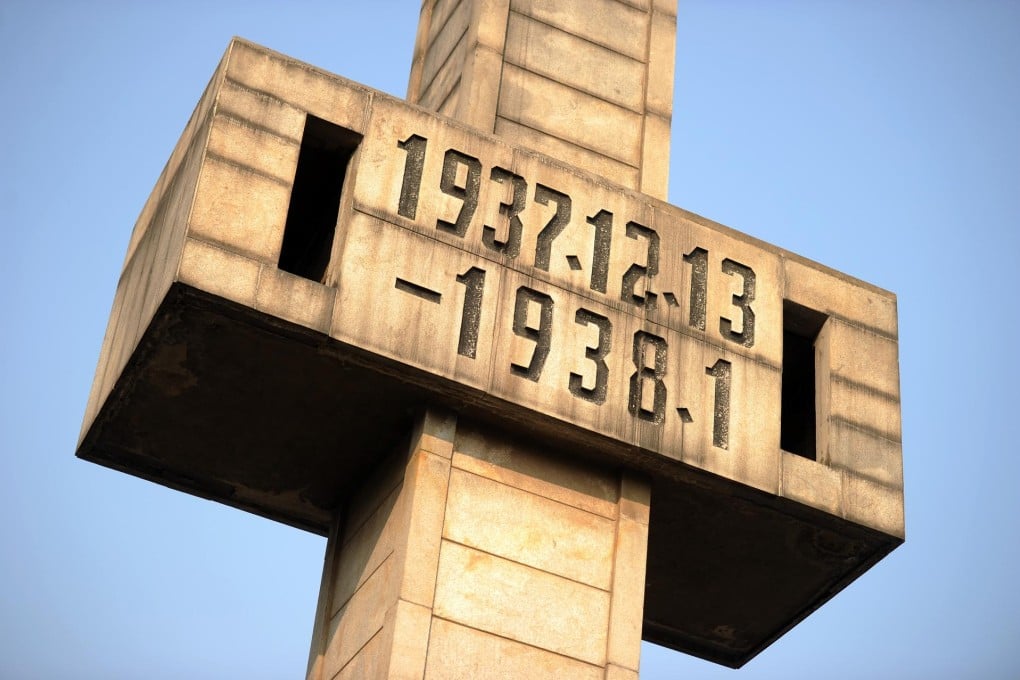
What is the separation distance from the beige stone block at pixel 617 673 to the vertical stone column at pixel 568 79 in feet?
23.7

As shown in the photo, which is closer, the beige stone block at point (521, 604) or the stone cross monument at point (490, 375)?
the beige stone block at point (521, 604)

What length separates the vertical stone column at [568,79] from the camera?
86.1ft

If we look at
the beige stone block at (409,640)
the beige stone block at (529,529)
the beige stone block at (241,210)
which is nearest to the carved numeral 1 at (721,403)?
the beige stone block at (529,529)

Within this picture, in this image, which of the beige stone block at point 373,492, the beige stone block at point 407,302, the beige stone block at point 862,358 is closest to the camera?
the beige stone block at point 407,302

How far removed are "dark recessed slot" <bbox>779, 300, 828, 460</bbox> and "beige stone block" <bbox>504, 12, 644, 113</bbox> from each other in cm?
389

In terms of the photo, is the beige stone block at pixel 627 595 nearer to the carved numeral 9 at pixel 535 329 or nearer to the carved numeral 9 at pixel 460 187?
the carved numeral 9 at pixel 535 329

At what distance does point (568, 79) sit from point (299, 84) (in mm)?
5026

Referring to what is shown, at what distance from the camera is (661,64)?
91.7 ft

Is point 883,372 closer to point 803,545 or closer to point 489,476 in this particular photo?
point 803,545

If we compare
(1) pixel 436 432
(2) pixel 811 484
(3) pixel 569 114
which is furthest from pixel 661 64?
(1) pixel 436 432

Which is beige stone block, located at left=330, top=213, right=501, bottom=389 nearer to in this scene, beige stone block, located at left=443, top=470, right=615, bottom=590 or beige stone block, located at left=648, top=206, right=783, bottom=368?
beige stone block, located at left=443, top=470, right=615, bottom=590

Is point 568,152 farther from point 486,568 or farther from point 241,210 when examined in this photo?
point 486,568

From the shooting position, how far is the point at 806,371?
26.8 meters

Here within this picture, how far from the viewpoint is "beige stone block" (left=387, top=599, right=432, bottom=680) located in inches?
827
